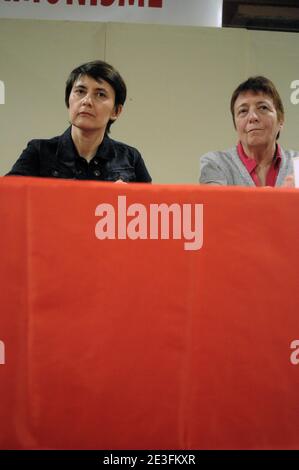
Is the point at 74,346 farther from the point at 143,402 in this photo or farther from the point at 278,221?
the point at 278,221

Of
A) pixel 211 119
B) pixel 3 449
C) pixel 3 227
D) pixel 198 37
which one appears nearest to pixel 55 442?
pixel 3 449

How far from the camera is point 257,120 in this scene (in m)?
1.38

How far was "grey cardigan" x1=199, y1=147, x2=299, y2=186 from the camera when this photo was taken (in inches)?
52.6

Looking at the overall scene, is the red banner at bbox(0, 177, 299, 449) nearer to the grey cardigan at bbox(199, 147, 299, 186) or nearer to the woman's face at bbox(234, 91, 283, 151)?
the grey cardigan at bbox(199, 147, 299, 186)

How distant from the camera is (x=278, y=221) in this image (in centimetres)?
83

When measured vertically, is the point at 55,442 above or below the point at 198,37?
below
